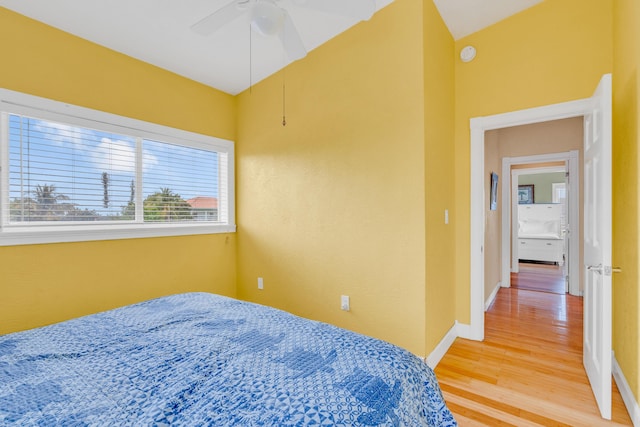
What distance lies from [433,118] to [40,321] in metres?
3.31

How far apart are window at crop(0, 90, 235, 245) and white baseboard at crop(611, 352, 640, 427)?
11.4 feet

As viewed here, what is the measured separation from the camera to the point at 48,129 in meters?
2.29

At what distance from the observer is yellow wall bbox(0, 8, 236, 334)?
2117 mm

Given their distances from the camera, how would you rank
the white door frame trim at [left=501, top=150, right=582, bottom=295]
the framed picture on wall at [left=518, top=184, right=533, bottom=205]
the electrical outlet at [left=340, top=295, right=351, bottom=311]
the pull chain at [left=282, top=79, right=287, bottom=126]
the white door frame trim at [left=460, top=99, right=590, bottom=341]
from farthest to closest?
the framed picture on wall at [left=518, top=184, right=533, bottom=205], the white door frame trim at [left=501, top=150, right=582, bottom=295], the pull chain at [left=282, top=79, right=287, bottom=126], the white door frame trim at [left=460, top=99, right=590, bottom=341], the electrical outlet at [left=340, top=295, right=351, bottom=311]

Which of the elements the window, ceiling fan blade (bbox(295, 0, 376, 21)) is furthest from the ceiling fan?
the window

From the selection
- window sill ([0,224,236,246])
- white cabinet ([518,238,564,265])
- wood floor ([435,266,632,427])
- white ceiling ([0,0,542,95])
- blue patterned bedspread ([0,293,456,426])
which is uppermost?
white ceiling ([0,0,542,95])

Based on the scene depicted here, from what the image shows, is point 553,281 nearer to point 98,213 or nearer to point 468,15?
point 468,15

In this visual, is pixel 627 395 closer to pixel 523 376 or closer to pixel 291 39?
pixel 523 376

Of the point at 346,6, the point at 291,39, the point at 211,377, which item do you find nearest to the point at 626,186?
the point at 346,6

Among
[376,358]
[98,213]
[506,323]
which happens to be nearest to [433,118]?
[376,358]

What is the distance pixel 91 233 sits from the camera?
2.43 metres

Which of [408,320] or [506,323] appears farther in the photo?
[506,323]

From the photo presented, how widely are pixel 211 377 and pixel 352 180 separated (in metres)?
1.86

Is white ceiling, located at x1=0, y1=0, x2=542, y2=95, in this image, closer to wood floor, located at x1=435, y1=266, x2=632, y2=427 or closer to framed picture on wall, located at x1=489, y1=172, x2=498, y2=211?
framed picture on wall, located at x1=489, y1=172, x2=498, y2=211
